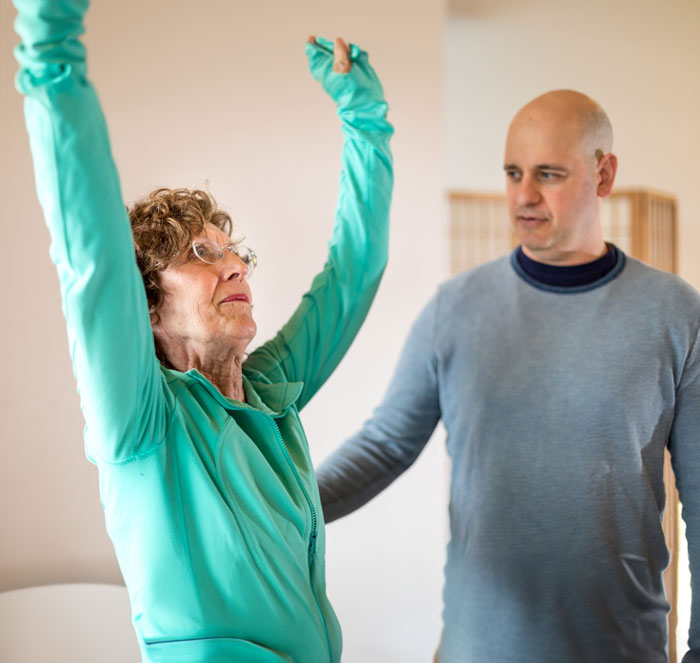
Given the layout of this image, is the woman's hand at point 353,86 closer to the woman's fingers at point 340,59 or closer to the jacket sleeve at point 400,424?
the woman's fingers at point 340,59

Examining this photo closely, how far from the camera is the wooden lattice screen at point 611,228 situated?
322cm

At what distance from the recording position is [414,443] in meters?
1.81

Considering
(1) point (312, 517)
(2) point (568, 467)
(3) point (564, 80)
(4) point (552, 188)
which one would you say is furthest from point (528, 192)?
(3) point (564, 80)

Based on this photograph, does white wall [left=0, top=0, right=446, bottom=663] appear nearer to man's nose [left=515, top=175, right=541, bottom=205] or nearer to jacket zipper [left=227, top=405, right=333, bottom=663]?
man's nose [left=515, top=175, right=541, bottom=205]

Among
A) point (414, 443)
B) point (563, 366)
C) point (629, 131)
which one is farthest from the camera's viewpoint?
point (629, 131)

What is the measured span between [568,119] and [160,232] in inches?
35.0

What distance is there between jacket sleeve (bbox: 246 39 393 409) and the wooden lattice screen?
5.12ft

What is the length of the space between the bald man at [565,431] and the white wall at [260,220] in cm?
154

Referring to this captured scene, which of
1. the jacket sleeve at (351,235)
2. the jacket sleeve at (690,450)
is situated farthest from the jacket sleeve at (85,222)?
the jacket sleeve at (690,450)

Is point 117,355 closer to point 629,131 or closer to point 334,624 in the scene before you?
point 334,624

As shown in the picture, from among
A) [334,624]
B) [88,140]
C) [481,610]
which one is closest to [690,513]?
[481,610]

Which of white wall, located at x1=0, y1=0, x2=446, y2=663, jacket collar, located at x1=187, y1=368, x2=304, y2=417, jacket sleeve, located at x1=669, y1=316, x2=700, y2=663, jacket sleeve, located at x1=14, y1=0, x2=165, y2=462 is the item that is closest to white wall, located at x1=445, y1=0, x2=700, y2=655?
white wall, located at x1=0, y1=0, x2=446, y2=663

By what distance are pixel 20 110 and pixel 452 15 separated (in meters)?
2.27

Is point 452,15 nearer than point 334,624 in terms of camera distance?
No
